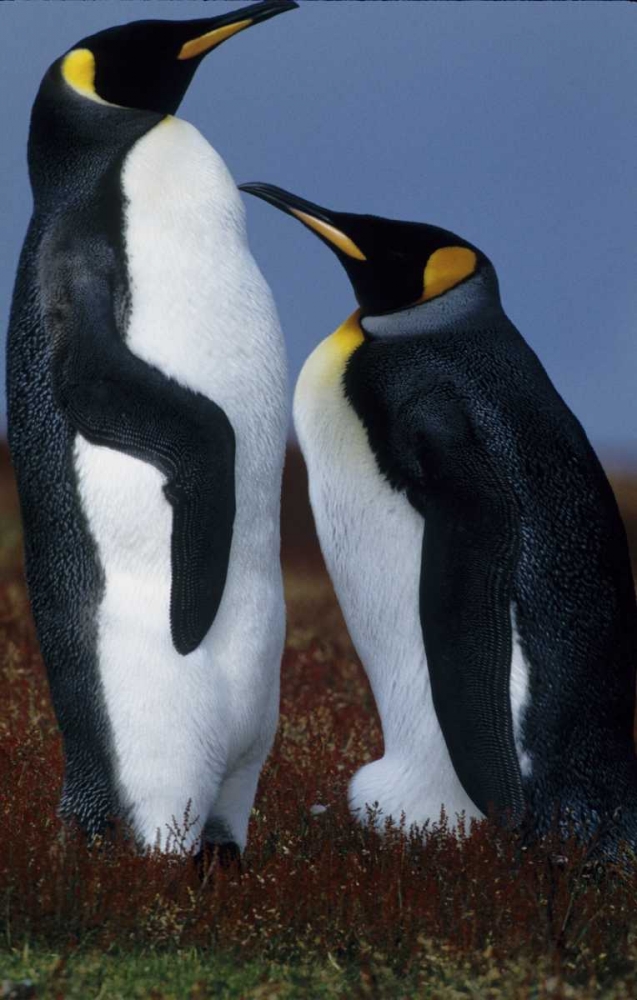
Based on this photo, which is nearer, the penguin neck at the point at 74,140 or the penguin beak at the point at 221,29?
the penguin neck at the point at 74,140

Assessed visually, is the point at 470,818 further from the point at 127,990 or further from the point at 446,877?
the point at 127,990

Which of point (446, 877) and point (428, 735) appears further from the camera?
point (428, 735)

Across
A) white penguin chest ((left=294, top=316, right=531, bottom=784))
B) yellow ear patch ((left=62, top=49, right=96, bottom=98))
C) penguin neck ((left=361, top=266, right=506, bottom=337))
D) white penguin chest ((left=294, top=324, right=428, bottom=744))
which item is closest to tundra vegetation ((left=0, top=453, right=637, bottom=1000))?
white penguin chest ((left=294, top=316, right=531, bottom=784))

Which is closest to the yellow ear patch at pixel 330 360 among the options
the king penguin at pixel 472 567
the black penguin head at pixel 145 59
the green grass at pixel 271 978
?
the king penguin at pixel 472 567

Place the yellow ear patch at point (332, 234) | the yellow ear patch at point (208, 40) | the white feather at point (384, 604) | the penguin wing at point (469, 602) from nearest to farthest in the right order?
1. the penguin wing at point (469, 602)
2. the white feather at point (384, 604)
3. the yellow ear patch at point (208, 40)
4. the yellow ear patch at point (332, 234)

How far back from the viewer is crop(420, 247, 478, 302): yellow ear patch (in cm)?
480

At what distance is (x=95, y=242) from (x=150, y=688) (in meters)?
1.35

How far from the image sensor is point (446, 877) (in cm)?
408

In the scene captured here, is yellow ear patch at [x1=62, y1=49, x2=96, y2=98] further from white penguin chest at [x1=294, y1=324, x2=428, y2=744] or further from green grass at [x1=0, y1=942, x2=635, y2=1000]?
green grass at [x1=0, y1=942, x2=635, y2=1000]

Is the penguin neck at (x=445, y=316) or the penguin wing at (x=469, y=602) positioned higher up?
the penguin neck at (x=445, y=316)

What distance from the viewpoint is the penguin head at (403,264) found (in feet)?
15.8

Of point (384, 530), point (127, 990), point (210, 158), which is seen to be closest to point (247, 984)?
point (127, 990)

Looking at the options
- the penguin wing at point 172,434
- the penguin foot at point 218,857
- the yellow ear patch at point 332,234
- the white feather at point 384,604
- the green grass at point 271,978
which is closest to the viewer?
the green grass at point 271,978

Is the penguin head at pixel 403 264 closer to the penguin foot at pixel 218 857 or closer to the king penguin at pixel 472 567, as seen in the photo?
the king penguin at pixel 472 567
